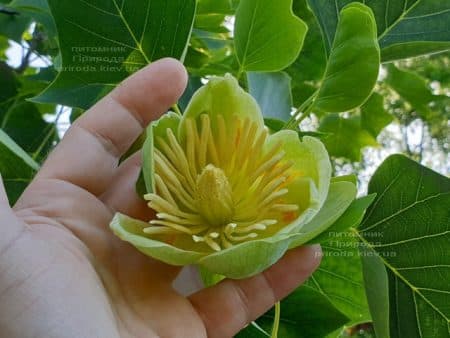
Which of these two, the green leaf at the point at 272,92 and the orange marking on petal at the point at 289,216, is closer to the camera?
the orange marking on petal at the point at 289,216

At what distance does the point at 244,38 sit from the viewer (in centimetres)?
Answer: 70

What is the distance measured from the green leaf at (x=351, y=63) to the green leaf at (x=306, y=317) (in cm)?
19

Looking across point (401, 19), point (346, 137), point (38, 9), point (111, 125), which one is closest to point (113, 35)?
point (111, 125)

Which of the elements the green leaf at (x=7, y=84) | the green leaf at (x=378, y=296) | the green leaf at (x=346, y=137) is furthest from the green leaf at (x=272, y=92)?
the green leaf at (x=7, y=84)

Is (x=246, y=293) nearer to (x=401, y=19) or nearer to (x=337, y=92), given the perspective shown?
(x=337, y=92)

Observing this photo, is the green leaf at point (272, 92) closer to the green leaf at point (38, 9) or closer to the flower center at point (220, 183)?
the flower center at point (220, 183)

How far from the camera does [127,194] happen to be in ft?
2.12

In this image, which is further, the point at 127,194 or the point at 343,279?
the point at 343,279

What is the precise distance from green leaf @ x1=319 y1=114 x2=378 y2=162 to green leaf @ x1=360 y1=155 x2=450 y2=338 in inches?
17.5

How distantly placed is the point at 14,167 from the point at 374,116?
65cm

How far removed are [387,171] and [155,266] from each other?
10.7 inches

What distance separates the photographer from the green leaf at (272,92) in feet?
2.56

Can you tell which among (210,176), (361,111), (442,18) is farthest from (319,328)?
(361,111)

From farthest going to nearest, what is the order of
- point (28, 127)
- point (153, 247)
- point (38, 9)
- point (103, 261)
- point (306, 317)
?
point (28, 127), point (38, 9), point (306, 317), point (103, 261), point (153, 247)
